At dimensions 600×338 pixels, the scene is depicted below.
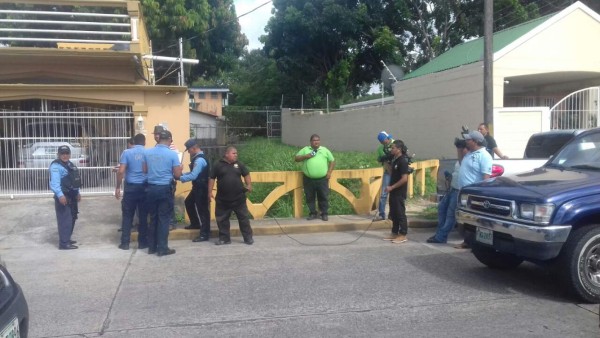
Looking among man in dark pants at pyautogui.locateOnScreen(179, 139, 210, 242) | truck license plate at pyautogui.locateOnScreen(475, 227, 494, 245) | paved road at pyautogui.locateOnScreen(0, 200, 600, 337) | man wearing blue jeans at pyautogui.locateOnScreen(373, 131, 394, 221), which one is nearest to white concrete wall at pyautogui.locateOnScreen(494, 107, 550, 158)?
man wearing blue jeans at pyautogui.locateOnScreen(373, 131, 394, 221)

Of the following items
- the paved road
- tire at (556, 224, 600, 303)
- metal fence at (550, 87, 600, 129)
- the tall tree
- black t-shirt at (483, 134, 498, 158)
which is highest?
the tall tree

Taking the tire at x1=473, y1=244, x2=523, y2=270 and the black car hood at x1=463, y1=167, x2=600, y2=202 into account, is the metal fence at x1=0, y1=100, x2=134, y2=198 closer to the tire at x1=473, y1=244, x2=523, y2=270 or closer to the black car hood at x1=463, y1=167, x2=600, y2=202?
the tire at x1=473, y1=244, x2=523, y2=270

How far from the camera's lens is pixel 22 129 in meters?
13.7

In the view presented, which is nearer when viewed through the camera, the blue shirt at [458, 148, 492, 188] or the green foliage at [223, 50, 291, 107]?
the blue shirt at [458, 148, 492, 188]

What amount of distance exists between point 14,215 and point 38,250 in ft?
9.36

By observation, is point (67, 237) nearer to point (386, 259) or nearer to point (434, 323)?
point (386, 259)

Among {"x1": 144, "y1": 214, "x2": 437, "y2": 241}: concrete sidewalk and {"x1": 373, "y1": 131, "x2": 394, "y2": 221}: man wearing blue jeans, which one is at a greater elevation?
{"x1": 373, "y1": 131, "x2": 394, "y2": 221}: man wearing blue jeans

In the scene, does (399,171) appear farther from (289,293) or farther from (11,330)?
(11,330)

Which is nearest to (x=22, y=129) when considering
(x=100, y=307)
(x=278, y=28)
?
(x=100, y=307)

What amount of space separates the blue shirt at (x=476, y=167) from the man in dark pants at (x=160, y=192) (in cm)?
412

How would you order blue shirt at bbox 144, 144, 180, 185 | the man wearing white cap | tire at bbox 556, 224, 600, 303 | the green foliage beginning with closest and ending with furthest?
tire at bbox 556, 224, 600, 303
the man wearing white cap
blue shirt at bbox 144, 144, 180, 185
the green foliage

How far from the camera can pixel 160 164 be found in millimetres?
8281

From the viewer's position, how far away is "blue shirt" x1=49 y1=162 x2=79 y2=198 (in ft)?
27.9

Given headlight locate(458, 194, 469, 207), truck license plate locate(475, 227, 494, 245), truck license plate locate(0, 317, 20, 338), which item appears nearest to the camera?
truck license plate locate(0, 317, 20, 338)
